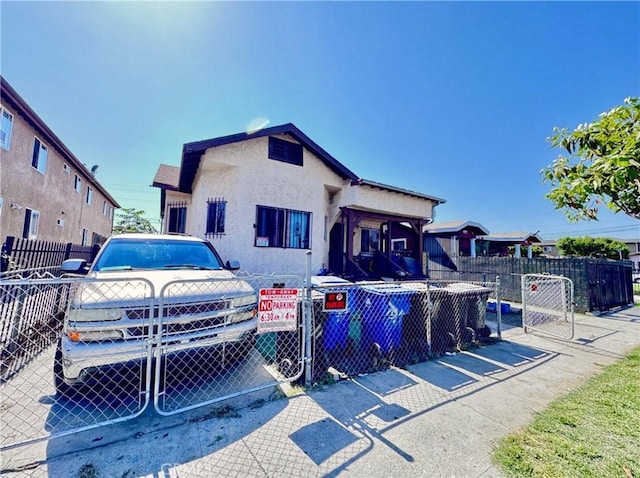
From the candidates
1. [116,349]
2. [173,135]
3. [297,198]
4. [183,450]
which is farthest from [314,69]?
[183,450]

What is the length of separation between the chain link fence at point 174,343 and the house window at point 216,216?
174 inches

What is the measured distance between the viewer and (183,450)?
2.24 meters

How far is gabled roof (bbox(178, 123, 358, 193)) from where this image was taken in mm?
7977

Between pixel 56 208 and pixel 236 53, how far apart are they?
1354cm

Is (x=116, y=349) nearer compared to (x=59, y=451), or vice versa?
(x=59, y=451)

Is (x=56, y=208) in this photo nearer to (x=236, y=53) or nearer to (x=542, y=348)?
(x=236, y=53)

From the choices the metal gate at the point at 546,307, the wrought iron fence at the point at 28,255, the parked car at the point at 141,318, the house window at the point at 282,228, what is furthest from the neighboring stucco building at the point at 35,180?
the metal gate at the point at 546,307

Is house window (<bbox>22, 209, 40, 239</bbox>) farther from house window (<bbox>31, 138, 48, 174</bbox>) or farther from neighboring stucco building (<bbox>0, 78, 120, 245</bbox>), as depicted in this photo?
house window (<bbox>31, 138, 48, 174</bbox>)

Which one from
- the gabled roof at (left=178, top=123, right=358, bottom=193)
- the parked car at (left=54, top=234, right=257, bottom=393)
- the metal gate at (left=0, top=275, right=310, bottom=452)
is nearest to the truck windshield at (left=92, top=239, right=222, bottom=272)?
the parked car at (left=54, top=234, right=257, bottom=393)

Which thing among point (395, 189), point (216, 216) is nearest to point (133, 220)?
point (216, 216)

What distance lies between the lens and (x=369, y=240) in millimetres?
14078

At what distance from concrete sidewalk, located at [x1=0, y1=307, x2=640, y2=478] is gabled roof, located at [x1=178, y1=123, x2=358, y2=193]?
728 cm

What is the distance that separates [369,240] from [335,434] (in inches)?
472

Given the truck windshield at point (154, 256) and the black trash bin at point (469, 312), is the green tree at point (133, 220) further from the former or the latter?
the black trash bin at point (469, 312)
